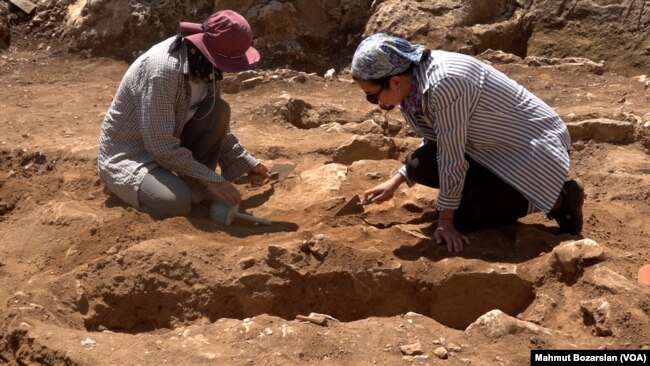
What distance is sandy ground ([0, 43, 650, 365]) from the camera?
3.43 metres

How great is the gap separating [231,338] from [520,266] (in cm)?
133

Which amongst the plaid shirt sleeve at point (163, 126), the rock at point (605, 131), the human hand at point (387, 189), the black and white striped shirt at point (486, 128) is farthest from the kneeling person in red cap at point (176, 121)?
the rock at point (605, 131)

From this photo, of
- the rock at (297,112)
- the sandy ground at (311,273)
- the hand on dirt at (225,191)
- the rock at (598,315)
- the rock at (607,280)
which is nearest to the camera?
the sandy ground at (311,273)

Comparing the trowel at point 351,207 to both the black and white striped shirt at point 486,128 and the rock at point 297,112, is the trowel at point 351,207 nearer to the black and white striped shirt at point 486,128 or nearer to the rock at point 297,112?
the black and white striped shirt at point 486,128

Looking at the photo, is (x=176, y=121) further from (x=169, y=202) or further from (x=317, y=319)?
(x=317, y=319)

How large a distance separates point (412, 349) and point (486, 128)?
1204 mm

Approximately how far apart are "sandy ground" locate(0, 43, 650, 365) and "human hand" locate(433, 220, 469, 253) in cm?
4

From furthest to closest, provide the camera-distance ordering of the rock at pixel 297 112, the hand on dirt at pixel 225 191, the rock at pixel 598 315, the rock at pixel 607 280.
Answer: the rock at pixel 297 112 < the hand on dirt at pixel 225 191 < the rock at pixel 607 280 < the rock at pixel 598 315

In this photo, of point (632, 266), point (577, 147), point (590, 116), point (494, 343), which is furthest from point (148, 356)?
point (590, 116)

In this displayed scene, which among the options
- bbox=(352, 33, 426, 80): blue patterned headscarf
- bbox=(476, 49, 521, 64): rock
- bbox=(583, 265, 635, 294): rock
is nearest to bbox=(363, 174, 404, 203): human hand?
bbox=(352, 33, 426, 80): blue patterned headscarf

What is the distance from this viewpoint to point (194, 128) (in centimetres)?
473

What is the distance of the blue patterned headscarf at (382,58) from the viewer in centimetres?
392

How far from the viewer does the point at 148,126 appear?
4.47 metres

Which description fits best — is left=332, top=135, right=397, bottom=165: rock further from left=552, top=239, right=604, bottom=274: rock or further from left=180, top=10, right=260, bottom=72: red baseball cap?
left=552, top=239, right=604, bottom=274: rock
